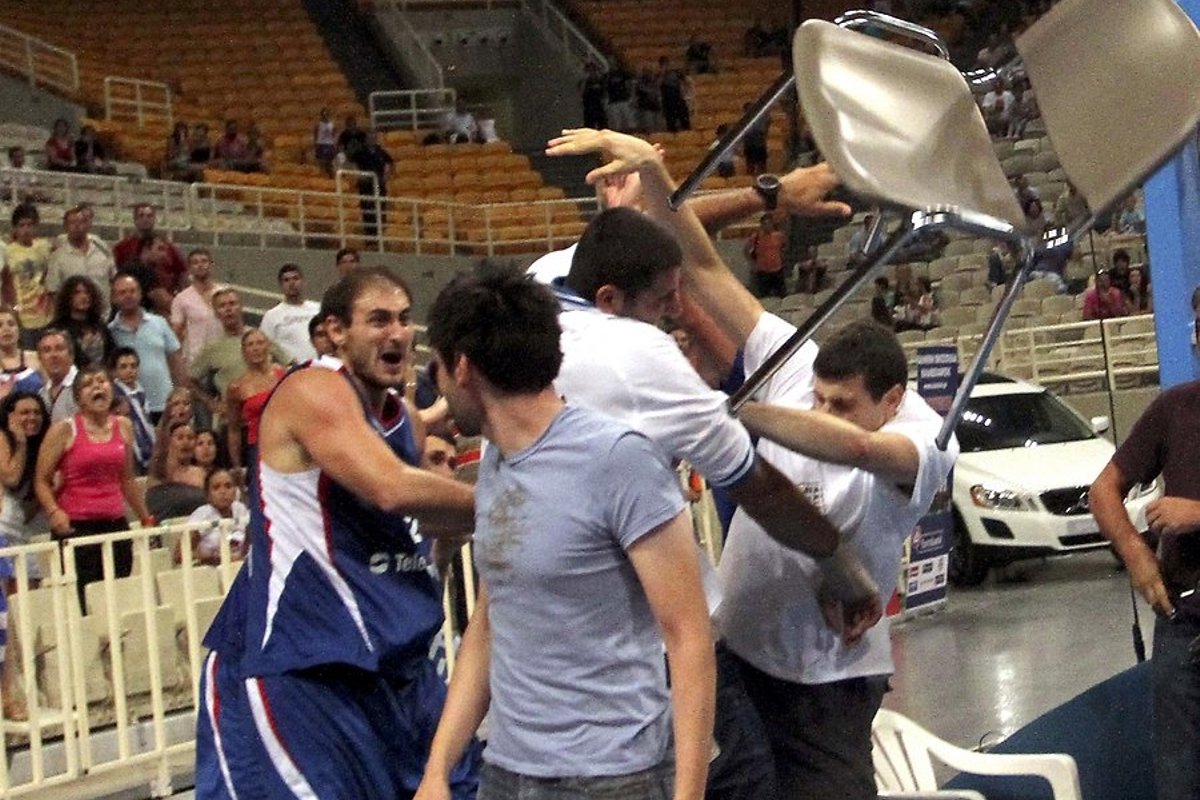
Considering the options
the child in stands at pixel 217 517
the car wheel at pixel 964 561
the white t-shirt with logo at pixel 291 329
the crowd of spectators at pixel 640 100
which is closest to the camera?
the child in stands at pixel 217 517

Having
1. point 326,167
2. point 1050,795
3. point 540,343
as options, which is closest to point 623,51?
point 326,167

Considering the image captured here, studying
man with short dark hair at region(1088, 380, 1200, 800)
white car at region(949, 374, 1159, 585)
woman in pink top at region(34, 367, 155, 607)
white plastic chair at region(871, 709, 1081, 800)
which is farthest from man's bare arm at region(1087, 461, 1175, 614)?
white car at region(949, 374, 1159, 585)

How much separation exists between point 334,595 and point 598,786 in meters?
1.17

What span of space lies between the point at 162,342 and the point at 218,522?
13.1 ft

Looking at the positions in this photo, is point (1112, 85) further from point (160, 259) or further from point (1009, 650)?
point (160, 259)

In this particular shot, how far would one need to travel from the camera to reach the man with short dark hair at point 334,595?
398 cm

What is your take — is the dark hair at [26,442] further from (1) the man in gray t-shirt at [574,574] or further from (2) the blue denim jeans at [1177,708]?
(1) the man in gray t-shirt at [574,574]

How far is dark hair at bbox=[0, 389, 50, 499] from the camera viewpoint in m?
8.48

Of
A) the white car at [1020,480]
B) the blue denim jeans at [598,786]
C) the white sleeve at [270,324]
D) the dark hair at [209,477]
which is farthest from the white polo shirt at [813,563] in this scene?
the white sleeve at [270,324]

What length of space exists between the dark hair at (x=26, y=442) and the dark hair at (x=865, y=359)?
17.5 feet

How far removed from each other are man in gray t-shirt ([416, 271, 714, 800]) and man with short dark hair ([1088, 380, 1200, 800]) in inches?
84.7

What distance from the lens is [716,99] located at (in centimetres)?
2459

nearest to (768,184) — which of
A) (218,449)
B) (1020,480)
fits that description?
(218,449)

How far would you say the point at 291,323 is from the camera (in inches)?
503
